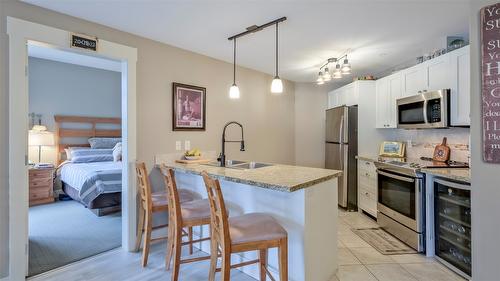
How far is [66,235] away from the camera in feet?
10.7

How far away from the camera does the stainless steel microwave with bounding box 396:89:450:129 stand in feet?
9.36

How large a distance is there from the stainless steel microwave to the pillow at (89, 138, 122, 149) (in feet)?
18.0

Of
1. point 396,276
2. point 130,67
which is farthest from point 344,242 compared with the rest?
point 130,67

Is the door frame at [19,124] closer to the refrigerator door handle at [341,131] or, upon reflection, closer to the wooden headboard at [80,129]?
the wooden headboard at [80,129]

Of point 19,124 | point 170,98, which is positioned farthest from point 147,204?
point 170,98

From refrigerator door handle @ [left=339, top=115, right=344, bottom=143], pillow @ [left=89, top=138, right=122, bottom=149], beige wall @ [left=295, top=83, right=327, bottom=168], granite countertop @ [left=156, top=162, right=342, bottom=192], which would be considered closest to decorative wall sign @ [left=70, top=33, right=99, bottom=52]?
granite countertop @ [left=156, top=162, right=342, bottom=192]

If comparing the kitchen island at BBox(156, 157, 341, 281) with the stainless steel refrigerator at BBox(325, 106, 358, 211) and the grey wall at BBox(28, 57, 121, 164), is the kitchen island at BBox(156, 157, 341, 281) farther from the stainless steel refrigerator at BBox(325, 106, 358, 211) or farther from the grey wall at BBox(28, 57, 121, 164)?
the grey wall at BBox(28, 57, 121, 164)

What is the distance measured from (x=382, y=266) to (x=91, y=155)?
5208 millimetres

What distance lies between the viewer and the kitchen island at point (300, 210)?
1969mm

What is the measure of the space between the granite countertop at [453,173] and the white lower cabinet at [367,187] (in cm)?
112

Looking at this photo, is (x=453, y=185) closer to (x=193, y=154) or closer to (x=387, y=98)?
(x=387, y=98)

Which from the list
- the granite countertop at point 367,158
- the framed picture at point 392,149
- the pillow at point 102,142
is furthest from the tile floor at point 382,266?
the pillow at point 102,142

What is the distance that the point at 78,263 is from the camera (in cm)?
258

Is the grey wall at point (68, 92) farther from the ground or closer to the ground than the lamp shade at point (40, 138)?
farther from the ground
